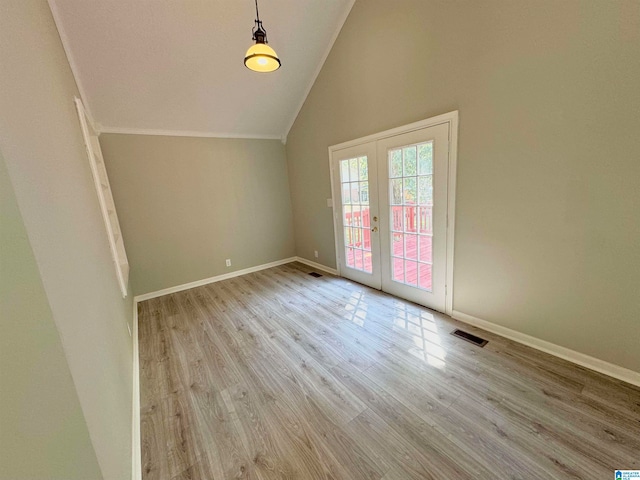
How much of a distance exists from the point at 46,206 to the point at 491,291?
116 inches

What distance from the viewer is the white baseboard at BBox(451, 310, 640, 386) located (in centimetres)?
175

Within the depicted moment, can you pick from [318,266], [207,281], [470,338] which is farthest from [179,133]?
[470,338]

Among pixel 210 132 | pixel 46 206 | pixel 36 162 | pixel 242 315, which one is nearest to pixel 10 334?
pixel 46 206

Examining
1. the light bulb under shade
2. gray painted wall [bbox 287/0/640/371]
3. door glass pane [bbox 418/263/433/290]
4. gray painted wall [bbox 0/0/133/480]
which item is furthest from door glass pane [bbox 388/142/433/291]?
gray painted wall [bbox 0/0/133/480]

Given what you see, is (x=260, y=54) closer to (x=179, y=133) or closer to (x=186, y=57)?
(x=186, y=57)

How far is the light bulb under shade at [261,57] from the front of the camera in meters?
Result: 1.92

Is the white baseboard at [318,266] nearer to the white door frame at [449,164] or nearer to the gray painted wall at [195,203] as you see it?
the gray painted wall at [195,203]

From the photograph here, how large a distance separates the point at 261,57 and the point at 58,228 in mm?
1841

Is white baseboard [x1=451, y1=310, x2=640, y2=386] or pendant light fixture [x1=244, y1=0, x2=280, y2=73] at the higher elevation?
pendant light fixture [x1=244, y1=0, x2=280, y2=73]

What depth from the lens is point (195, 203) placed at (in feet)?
13.0

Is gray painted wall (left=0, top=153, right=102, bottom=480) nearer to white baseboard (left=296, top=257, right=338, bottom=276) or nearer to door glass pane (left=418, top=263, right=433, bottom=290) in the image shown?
door glass pane (left=418, top=263, right=433, bottom=290)

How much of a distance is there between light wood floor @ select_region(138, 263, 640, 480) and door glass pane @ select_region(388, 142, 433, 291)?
0.53 m

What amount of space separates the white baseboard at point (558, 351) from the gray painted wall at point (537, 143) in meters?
0.05

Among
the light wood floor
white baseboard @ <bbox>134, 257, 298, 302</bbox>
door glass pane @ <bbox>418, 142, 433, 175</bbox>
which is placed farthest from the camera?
white baseboard @ <bbox>134, 257, 298, 302</bbox>
